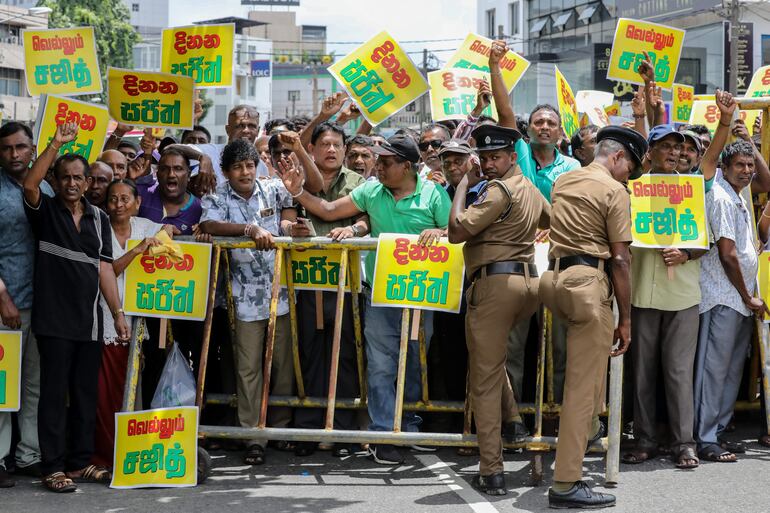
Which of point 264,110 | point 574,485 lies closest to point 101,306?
point 574,485

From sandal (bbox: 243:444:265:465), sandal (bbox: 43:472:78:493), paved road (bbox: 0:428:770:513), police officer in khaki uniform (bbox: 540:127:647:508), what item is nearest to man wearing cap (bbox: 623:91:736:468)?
paved road (bbox: 0:428:770:513)

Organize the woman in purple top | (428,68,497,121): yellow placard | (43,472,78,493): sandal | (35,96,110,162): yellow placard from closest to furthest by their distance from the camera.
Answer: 1. (43,472,78,493): sandal
2. the woman in purple top
3. (35,96,110,162): yellow placard
4. (428,68,497,121): yellow placard

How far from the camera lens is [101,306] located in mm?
7520

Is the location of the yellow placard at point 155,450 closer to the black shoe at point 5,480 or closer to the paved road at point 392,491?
the paved road at point 392,491

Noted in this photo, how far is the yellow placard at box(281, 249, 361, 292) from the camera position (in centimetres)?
791

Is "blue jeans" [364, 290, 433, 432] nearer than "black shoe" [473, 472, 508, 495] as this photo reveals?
No

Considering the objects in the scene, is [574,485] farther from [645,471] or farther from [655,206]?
[655,206]

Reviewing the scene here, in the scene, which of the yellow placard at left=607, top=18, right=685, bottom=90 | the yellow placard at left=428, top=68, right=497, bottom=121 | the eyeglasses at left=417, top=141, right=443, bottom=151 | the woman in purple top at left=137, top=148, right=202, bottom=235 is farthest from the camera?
the yellow placard at left=428, top=68, right=497, bottom=121

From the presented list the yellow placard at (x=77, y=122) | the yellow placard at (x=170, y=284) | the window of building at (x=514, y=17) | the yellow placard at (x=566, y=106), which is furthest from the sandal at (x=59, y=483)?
the window of building at (x=514, y=17)

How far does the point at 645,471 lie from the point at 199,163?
4134 millimetres

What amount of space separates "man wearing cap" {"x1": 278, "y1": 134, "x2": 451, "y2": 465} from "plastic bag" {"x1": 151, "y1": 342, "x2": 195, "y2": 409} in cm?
125

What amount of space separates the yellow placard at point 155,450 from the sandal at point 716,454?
3552mm

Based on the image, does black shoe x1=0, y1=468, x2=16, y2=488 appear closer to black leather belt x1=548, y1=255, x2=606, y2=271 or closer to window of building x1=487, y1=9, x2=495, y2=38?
black leather belt x1=548, y1=255, x2=606, y2=271

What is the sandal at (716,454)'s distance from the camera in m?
7.80
